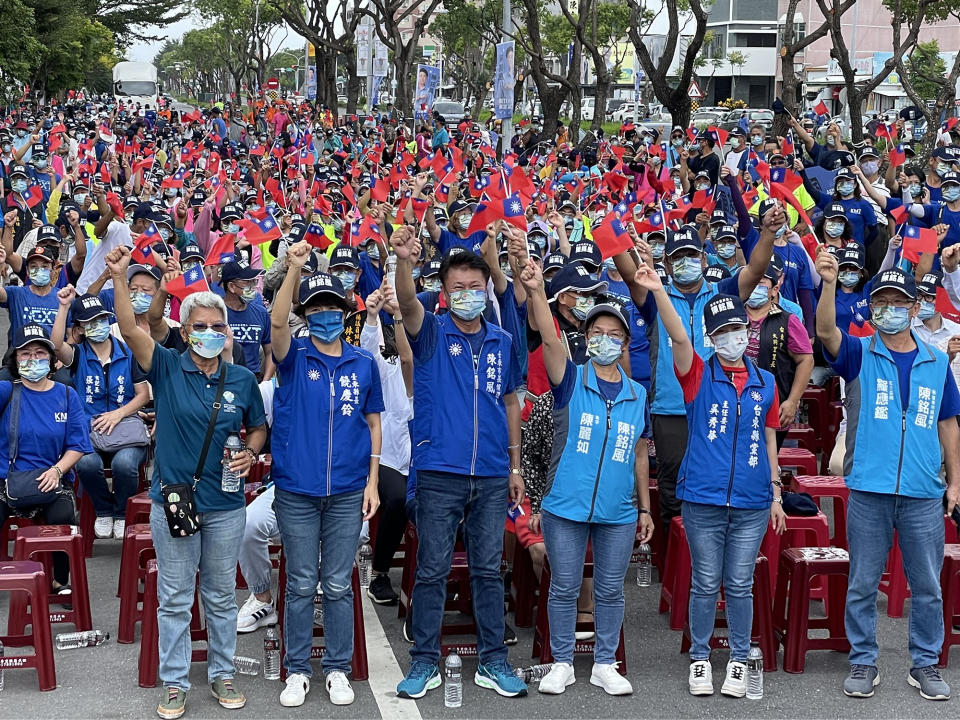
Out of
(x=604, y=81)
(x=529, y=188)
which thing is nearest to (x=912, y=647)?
(x=529, y=188)

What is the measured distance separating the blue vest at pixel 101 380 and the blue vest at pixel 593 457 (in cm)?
353

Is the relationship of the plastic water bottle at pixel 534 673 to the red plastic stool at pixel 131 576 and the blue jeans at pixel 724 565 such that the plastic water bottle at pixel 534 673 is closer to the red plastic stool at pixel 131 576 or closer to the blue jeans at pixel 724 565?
the blue jeans at pixel 724 565

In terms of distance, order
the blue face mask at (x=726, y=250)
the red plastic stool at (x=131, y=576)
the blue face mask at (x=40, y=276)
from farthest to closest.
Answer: the blue face mask at (x=726, y=250) < the blue face mask at (x=40, y=276) < the red plastic stool at (x=131, y=576)

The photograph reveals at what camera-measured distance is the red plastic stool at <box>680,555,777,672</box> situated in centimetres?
655

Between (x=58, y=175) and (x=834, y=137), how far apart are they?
11.7 metres

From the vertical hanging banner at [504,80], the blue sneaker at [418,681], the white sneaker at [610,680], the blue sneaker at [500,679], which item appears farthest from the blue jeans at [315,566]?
the vertical hanging banner at [504,80]

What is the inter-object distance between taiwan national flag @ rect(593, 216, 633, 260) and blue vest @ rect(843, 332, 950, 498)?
1412 millimetres

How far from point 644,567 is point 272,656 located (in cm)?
251

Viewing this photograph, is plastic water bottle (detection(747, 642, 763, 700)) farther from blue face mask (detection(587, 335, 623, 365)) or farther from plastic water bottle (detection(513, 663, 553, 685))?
blue face mask (detection(587, 335, 623, 365))

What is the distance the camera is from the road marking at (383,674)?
5992 millimetres

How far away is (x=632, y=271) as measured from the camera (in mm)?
7328

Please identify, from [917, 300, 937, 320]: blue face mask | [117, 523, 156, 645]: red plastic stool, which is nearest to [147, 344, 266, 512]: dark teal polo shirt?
[117, 523, 156, 645]: red plastic stool

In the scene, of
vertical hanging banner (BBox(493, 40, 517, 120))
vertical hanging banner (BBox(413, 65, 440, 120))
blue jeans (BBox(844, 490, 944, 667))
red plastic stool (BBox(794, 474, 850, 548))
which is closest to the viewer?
blue jeans (BBox(844, 490, 944, 667))

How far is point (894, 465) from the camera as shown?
620 centimetres
